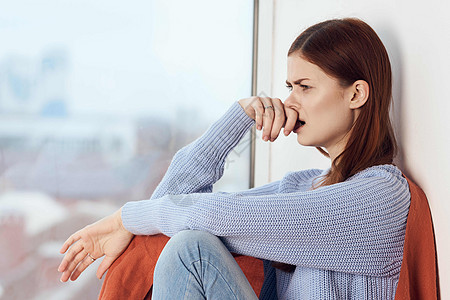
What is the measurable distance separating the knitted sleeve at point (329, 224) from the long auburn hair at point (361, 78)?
4.4 inches

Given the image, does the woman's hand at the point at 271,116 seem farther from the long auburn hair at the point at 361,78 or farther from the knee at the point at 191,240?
the knee at the point at 191,240

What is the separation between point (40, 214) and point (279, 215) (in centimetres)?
134

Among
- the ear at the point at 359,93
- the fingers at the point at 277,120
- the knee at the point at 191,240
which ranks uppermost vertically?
the ear at the point at 359,93

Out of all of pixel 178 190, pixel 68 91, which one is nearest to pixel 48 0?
pixel 68 91

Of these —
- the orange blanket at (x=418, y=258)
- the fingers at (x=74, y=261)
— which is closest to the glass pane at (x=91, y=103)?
the fingers at (x=74, y=261)

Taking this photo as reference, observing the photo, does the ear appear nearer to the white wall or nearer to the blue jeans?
the white wall

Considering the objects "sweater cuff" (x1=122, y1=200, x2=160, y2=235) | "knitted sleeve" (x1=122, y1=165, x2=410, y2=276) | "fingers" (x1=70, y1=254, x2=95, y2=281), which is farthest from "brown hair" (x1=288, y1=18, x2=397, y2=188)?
"fingers" (x1=70, y1=254, x2=95, y2=281)

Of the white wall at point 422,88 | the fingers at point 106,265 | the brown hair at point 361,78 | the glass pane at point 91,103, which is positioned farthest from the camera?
the glass pane at point 91,103

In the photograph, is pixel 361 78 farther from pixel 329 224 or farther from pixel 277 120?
pixel 329 224

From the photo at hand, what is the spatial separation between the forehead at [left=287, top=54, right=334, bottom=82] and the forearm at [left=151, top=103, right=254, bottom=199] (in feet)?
0.69

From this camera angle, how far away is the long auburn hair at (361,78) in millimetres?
1062

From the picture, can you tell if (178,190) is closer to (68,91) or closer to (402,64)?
(402,64)

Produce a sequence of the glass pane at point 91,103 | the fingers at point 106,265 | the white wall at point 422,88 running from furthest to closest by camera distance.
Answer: the glass pane at point 91,103, the fingers at point 106,265, the white wall at point 422,88

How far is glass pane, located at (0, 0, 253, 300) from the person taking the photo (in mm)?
1842
